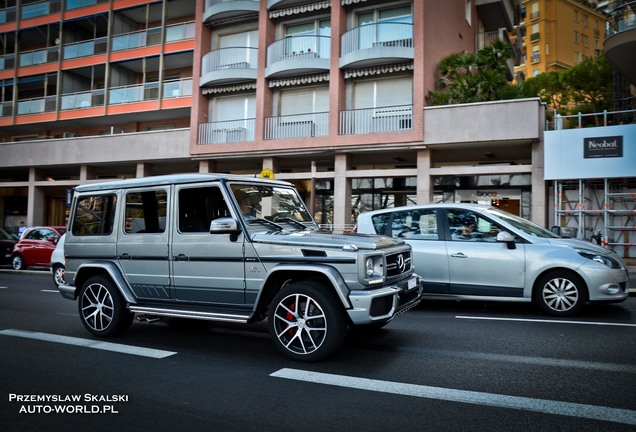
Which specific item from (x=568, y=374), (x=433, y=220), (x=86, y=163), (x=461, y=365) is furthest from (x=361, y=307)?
(x=86, y=163)

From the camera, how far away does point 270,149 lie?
21.8 metres

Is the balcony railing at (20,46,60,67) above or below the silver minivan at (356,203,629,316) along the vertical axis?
above

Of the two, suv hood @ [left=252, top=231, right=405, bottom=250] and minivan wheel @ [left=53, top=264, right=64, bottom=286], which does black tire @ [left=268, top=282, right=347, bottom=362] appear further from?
minivan wheel @ [left=53, top=264, right=64, bottom=286]

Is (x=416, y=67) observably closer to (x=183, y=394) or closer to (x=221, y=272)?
(x=221, y=272)

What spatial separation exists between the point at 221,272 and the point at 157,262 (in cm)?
99

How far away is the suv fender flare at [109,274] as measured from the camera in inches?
238

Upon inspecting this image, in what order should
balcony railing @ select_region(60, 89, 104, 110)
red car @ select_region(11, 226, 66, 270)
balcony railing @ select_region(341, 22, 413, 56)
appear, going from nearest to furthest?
red car @ select_region(11, 226, 66, 270) → balcony railing @ select_region(341, 22, 413, 56) → balcony railing @ select_region(60, 89, 104, 110)

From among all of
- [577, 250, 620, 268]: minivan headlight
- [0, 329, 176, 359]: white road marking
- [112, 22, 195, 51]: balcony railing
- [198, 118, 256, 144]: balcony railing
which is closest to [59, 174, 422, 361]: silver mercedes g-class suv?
[0, 329, 176, 359]: white road marking

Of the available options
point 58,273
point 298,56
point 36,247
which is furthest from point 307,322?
point 298,56

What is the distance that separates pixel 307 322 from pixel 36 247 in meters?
16.3

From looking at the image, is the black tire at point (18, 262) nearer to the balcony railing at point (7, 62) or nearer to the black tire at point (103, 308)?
the black tire at point (103, 308)

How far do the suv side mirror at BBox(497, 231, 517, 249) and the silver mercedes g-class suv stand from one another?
2.50m

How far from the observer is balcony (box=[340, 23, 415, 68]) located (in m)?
19.8

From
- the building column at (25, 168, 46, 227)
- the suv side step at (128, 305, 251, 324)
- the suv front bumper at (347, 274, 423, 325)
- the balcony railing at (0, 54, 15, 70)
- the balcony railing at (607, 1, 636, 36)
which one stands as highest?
the balcony railing at (0, 54, 15, 70)
